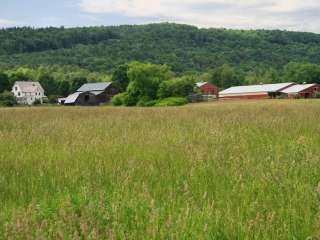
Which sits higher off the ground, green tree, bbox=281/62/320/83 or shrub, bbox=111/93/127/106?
green tree, bbox=281/62/320/83

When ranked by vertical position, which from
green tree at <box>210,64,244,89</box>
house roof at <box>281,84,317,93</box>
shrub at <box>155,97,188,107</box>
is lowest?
shrub at <box>155,97,188,107</box>

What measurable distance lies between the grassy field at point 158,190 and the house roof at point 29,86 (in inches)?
4266

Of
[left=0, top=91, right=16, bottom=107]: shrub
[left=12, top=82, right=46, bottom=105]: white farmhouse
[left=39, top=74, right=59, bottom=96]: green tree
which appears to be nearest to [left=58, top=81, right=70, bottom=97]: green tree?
[left=39, top=74, right=59, bottom=96]: green tree

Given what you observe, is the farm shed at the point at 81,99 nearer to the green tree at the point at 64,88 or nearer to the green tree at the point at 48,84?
the green tree at the point at 64,88

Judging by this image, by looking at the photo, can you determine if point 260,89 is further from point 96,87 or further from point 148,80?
point 96,87

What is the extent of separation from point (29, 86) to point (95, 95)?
28.1 m

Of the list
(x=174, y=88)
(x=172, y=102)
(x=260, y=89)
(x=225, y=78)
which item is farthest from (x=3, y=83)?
(x=225, y=78)

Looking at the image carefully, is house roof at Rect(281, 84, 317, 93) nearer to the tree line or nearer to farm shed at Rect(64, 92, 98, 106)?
the tree line

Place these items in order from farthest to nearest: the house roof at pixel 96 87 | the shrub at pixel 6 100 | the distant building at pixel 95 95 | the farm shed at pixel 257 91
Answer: the house roof at pixel 96 87 < the distant building at pixel 95 95 < the farm shed at pixel 257 91 < the shrub at pixel 6 100

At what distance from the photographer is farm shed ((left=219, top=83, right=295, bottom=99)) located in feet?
299

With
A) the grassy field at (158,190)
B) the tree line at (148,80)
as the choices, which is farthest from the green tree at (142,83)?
the grassy field at (158,190)

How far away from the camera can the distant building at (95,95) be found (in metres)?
91.3

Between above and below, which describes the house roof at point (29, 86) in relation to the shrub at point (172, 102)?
above

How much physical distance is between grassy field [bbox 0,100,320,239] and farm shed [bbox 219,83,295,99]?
82078 mm
